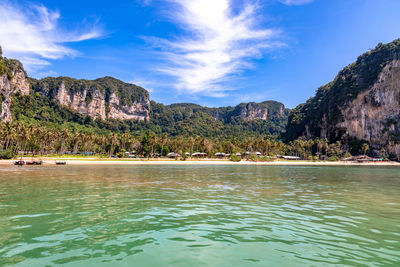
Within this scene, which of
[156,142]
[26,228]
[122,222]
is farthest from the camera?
[156,142]

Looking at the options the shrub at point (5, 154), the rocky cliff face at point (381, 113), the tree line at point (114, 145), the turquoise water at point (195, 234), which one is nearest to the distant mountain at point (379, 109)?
the rocky cliff face at point (381, 113)

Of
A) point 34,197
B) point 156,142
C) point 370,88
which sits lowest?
point 34,197

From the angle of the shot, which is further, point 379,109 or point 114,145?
point 379,109

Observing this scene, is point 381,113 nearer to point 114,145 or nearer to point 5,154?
point 114,145

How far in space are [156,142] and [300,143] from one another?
10645 centimetres

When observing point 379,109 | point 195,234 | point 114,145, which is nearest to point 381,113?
point 379,109

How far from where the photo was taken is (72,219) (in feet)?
38.6

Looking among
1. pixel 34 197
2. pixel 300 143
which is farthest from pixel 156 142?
pixel 34 197

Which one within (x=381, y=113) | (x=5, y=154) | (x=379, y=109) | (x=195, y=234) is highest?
(x=379, y=109)

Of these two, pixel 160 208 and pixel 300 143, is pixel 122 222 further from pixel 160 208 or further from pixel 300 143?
pixel 300 143

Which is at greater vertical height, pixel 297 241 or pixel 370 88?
pixel 370 88

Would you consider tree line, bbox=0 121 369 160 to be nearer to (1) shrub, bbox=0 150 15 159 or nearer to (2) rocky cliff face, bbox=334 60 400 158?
(1) shrub, bbox=0 150 15 159

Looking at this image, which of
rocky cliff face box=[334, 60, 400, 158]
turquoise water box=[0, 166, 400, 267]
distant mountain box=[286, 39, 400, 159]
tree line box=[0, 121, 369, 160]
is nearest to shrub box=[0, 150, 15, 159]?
tree line box=[0, 121, 369, 160]

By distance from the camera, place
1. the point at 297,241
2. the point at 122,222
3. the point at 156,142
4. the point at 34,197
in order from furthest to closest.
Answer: the point at 156,142 < the point at 34,197 < the point at 122,222 < the point at 297,241
